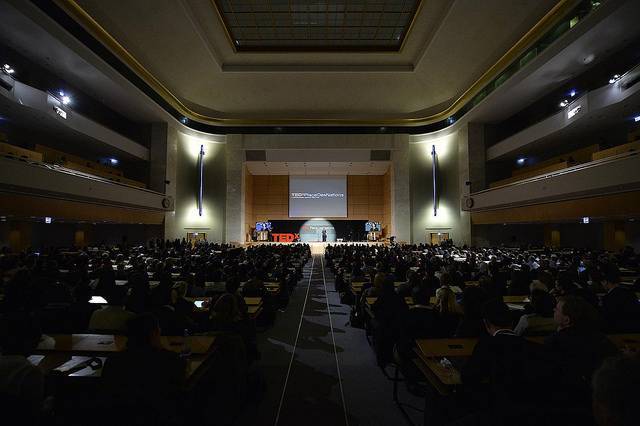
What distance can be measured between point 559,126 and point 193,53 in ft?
66.8

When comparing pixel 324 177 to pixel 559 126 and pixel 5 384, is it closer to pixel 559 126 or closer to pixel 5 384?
pixel 559 126

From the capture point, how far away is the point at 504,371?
6.39 feet

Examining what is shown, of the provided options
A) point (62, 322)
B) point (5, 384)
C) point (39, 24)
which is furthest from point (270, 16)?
point (5, 384)

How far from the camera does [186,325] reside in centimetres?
378

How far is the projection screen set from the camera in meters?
30.1

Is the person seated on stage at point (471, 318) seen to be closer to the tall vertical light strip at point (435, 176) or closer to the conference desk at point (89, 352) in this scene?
the conference desk at point (89, 352)

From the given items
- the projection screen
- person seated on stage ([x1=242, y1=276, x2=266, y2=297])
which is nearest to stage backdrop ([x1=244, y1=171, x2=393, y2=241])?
the projection screen

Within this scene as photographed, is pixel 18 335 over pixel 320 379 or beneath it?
over

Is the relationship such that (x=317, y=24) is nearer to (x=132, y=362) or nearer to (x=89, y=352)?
(x=89, y=352)

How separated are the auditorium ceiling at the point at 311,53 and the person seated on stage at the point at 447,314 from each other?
16.3 metres

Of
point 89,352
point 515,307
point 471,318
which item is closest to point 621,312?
point 515,307

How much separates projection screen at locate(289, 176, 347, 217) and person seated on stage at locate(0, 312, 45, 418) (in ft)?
91.3

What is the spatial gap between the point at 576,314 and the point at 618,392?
1.87 m

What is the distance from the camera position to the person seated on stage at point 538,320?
3447mm
